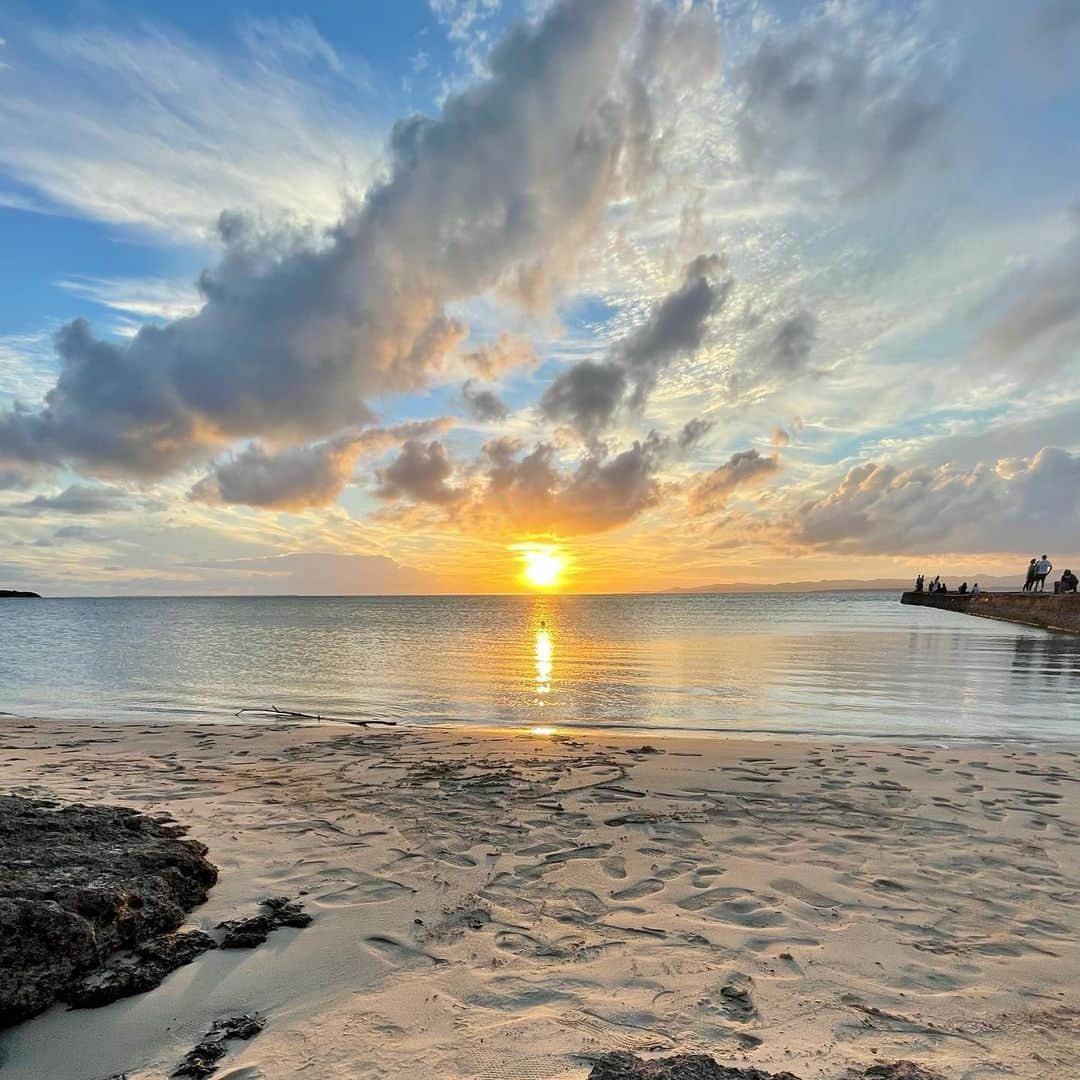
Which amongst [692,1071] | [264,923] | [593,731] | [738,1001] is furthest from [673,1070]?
[593,731]

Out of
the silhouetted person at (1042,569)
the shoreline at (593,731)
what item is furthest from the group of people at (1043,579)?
the shoreline at (593,731)

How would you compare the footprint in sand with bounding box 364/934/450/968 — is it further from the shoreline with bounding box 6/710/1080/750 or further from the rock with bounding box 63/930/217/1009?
the shoreline with bounding box 6/710/1080/750

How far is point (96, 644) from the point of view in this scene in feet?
125

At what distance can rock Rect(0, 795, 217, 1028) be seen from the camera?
3564 millimetres

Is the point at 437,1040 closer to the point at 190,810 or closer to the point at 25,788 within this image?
the point at 190,810

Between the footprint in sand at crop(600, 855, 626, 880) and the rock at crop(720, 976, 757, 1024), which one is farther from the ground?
the rock at crop(720, 976, 757, 1024)

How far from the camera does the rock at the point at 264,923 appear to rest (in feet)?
13.9

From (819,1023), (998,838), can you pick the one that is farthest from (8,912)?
(998,838)

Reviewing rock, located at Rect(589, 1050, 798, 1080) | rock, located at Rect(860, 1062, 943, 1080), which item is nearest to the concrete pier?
rock, located at Rect(860, 1062, 943, 1080)

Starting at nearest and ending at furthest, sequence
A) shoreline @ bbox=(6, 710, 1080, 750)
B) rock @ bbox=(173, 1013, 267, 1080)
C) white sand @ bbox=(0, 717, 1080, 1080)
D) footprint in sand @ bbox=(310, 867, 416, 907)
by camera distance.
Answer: rock @ bbox=(173, 1013, 267, 1080) < white sand @ bbox=(0, 717, 1080, 1080) < footprint in sand @ bbox=(310, 867, 416, 907) < shoreline @ bbox=(6, 710, 1080, 750)

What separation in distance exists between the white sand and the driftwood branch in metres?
4.44

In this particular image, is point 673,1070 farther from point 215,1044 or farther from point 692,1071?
point 215,1044

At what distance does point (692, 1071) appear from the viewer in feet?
9.55

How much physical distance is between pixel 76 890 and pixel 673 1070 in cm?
357
